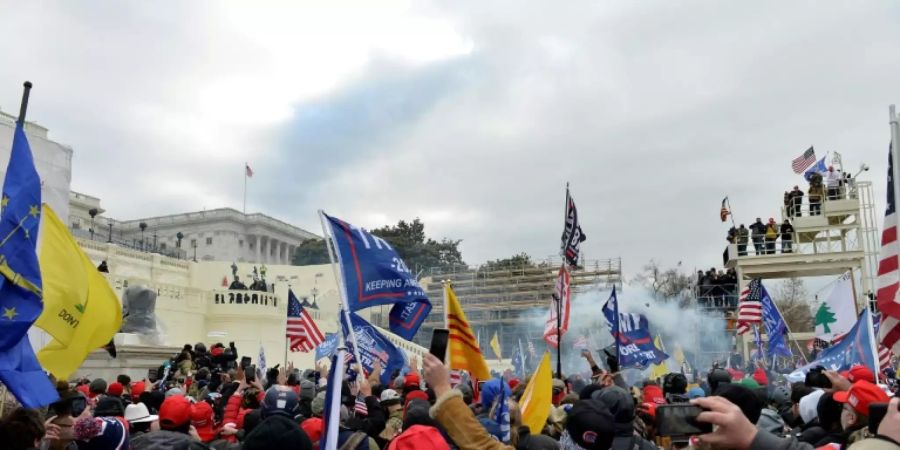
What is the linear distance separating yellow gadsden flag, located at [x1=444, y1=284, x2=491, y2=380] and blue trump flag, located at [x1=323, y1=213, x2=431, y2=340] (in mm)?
1524

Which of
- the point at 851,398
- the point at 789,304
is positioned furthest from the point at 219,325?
the point at 789,304

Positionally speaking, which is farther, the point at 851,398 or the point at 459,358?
the point at 459,358

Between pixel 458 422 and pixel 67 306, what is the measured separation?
4096 mm

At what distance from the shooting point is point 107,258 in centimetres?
3431

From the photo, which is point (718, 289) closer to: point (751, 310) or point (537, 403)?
point (751, 310)

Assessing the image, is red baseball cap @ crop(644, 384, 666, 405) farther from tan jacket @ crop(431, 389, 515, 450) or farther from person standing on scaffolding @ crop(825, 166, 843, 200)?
person standing on scaffolding @ crop(825, 166, 843, 200)

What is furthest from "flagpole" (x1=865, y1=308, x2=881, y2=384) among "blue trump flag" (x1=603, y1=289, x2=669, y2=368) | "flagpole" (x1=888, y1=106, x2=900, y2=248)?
"blue trump flag" (x1=603, y1=289, x2=669, y2=368)

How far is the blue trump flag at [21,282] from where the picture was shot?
16.3 ft

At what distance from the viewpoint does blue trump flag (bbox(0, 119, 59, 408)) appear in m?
4.95

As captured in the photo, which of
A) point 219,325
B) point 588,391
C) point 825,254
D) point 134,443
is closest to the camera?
point 134,443

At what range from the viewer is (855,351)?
1002 cm

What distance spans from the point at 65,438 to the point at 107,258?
32.5 metres

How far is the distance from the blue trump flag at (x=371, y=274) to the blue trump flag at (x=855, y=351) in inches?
216

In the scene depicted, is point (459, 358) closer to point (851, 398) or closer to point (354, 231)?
point (354, 231)
